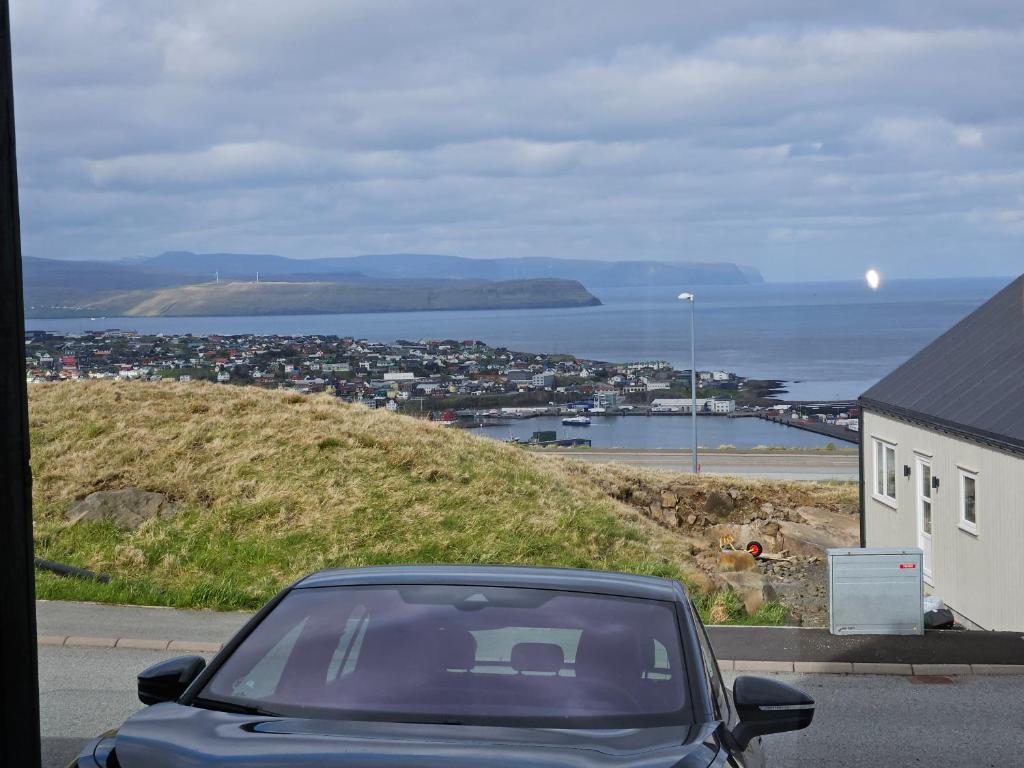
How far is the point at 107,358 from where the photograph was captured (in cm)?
5453

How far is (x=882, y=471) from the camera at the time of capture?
88.2ft

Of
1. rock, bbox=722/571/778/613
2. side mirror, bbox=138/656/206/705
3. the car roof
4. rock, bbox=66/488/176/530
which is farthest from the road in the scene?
side mirror, bbox=138/656/206/705

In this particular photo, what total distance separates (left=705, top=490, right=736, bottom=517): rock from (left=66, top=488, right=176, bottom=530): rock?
20950 millimetres

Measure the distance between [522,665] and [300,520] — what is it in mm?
13894

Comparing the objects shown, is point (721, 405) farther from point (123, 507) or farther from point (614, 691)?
point (614, 691)

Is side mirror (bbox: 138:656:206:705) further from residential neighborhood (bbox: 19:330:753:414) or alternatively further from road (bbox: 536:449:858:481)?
road (bbox: 536:449:858:481)

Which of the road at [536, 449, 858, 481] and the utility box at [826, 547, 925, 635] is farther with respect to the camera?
the road at [536, 449, 858, 481]

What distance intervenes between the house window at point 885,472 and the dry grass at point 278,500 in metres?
6.25

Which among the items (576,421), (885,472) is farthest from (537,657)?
(576,421)

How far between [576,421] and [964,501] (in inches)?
2024

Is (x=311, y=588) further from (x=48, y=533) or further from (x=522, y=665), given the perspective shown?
(x=48, y=533)

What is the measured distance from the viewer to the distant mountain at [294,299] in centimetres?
13238

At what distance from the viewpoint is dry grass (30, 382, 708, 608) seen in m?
15.1

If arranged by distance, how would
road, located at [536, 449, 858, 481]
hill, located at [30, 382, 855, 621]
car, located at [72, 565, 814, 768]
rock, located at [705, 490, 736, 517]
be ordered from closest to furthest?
1. car, located at [72, 565, 814, 768]
2. hill, located at [30, 382, 855, 621]
3. rock, located at [705, 490, 736, 517]
4. road, located at [536, 449, 858, 481]
